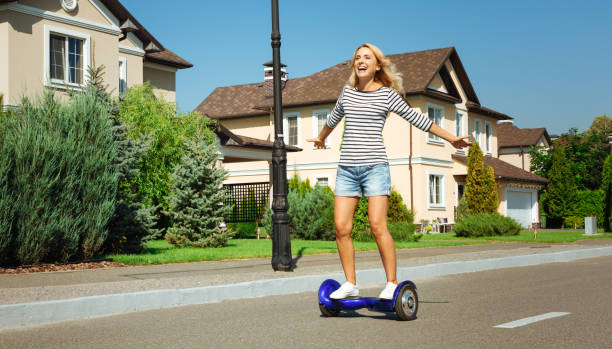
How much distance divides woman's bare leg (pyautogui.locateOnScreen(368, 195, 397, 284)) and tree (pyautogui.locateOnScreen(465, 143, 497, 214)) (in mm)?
26641

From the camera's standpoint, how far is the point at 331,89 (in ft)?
115

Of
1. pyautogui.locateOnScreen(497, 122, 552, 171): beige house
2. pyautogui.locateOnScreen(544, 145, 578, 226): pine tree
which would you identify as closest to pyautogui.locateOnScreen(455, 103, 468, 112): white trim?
pyautogui.locateOnScreen(544, 145, 578, 226): pine tree

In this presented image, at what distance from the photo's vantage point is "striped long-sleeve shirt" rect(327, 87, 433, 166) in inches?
240

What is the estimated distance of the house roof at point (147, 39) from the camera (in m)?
20.6

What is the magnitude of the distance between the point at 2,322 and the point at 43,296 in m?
1.02

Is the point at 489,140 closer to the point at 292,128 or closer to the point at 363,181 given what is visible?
the point at 292,128

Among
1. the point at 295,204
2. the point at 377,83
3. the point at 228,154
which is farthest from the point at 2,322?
the point at 228,154

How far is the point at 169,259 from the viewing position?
490 inches

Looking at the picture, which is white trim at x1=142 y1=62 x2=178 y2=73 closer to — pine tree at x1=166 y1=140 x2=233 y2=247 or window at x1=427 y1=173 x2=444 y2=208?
pine tree at x1=166 y1=140 x2=233 y2=247

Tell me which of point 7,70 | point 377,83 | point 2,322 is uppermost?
point 7,70

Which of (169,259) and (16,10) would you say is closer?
(169,259)

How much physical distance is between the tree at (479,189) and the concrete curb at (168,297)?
20.3m

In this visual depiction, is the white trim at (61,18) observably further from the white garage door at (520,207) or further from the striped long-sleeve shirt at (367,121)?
the white garage door at (520,207)

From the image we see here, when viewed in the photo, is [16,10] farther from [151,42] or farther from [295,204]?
[295,204]
